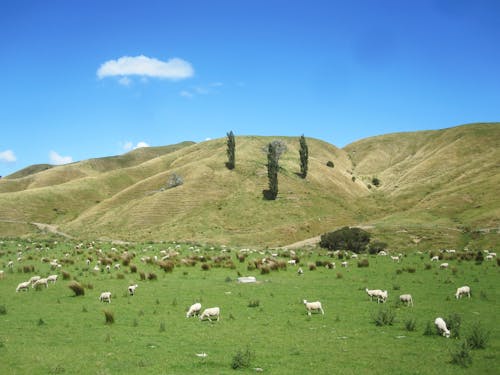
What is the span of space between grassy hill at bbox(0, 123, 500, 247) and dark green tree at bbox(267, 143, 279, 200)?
8.55 feet

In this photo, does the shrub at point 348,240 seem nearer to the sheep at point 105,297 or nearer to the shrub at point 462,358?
the sheep at point 105,297

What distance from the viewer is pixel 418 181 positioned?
132 m

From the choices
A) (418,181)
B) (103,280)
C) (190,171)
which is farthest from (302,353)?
(418,181)

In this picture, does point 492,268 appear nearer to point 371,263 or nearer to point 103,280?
point 371,263

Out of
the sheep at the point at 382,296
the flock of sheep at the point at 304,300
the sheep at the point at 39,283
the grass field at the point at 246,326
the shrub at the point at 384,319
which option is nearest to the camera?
the grass field at the point at 246,326

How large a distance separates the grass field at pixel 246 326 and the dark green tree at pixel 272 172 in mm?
73240

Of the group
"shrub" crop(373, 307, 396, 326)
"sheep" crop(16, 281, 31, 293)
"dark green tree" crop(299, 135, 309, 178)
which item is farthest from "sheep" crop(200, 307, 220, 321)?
"dark green tree" crop(299, 135, 309, 178)

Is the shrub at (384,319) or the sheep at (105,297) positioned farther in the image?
the sheep at (105,297)

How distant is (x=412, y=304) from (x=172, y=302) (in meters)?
12.7

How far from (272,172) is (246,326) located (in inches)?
3517

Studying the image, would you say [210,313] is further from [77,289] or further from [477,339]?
[477,339]

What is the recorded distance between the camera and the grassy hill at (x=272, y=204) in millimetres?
75188

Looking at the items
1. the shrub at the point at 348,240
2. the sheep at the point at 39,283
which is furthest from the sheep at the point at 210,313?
the shrub at the point at 348,240

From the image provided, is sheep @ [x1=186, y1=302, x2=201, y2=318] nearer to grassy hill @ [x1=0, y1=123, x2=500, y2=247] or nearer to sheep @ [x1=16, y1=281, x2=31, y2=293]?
sheep @ [x1=16, y1=281, x2=31, y2=293]
